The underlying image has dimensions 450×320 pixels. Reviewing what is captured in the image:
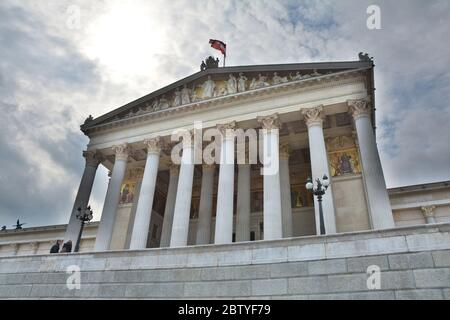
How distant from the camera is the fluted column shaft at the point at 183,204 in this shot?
71.1 feet

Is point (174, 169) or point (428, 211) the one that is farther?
point (174, 169)

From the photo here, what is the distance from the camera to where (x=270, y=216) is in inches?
789

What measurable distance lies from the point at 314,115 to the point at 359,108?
281 centimetres

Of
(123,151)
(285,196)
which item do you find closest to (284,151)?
(285,196)

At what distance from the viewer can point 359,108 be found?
21844mm

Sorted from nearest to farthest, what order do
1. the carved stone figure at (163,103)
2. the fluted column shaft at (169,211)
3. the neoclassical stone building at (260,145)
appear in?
the neoclassical stone building at (260,145)
the fluted column shaft at (169,211)
the carved stone figure at (163,103)

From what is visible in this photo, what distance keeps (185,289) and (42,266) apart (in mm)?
6177

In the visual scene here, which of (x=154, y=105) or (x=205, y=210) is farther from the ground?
(x=154, y=105)

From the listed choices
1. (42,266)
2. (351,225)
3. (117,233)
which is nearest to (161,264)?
(42,266)

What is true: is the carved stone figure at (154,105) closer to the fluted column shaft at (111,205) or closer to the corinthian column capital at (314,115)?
the fluted column shaft at (111,205)

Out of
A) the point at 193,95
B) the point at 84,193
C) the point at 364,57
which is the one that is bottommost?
the point at 84,193

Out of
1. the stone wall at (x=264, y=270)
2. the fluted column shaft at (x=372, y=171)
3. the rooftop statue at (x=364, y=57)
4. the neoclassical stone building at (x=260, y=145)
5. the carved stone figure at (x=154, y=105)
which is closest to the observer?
the stone wall at (x=264, y=270)

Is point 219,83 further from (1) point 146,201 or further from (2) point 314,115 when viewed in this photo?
(1) point 146,201

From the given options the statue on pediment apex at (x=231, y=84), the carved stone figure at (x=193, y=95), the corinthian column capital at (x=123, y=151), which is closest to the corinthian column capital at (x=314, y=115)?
the statue on pediment apex at (x=231, y=84)
